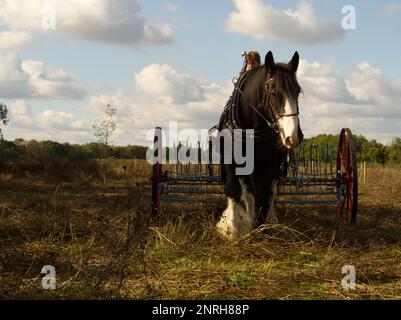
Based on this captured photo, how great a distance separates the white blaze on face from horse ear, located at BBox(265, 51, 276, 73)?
19.5 inches

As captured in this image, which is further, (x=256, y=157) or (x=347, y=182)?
(x=347, y=182)

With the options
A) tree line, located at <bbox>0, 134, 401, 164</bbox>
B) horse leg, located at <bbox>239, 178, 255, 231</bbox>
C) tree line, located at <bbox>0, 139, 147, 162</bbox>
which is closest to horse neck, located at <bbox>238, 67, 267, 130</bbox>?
horse leg, located at <bbox>239, 178, 255, 231</bbox>

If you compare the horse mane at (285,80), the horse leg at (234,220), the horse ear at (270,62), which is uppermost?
the horse ear at (270,62)

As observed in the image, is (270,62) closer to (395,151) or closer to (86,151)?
(86,151)

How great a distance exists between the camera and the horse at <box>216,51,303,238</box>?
6.01 metres

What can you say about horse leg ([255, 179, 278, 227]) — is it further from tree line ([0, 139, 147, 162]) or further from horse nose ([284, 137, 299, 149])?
tree line ([0, 139, 147, 162])

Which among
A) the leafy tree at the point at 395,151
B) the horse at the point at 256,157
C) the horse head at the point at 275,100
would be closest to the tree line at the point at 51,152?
the horse at the point at 256,157

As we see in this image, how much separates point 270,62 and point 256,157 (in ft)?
4.06

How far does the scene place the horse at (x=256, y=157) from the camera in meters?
6.01

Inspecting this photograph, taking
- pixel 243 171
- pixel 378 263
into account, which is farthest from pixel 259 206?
pixel 378 263

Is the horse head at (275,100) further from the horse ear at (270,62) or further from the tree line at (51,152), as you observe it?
the tree line at (51,152)

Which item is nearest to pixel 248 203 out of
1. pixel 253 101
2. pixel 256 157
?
pixel 256 157

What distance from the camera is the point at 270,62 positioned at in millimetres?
5820

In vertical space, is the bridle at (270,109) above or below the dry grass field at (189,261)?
above
